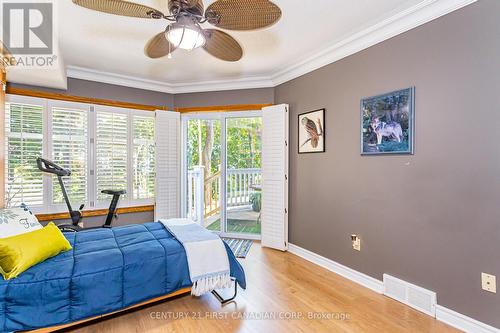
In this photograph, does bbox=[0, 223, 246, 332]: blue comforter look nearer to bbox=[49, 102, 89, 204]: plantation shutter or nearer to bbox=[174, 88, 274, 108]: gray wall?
bbox=[49, 102, 89, 204]: plantation shutter

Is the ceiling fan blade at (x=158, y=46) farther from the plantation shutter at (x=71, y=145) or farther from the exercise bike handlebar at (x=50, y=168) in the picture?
the plantation shutter at (x=71, y=145)

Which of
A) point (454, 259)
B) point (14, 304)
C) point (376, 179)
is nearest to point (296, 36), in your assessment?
point (376, 179)

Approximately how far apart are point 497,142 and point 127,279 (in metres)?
2.87

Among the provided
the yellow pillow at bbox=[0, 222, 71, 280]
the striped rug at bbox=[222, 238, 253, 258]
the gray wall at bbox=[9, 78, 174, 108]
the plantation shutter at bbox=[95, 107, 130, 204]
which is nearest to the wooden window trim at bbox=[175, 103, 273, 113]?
the gray wall at bbox=[9, 78, 174, 108]

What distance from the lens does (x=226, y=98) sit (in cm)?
427

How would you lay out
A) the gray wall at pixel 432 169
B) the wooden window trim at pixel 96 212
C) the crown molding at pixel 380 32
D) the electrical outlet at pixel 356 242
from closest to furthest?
the gray wall at pixel 432 169, the crown molding at pixel 380 32, the electrical outlet at pixel 356 242, the wooden window trim at pixel 96 212

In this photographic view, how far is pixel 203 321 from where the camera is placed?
6.98 feet

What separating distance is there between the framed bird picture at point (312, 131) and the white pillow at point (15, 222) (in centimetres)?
301

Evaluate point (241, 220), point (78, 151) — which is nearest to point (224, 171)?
point (241, 220)

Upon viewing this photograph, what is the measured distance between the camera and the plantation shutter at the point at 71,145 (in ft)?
11.5

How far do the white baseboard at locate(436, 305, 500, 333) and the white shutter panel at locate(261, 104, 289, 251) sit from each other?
6.47ft

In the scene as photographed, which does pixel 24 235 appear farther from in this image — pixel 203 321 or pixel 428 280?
pixel 428 280

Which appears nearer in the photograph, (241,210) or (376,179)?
(376,179)

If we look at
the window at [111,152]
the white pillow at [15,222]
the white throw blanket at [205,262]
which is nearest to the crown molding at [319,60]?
the window at [111,152]
